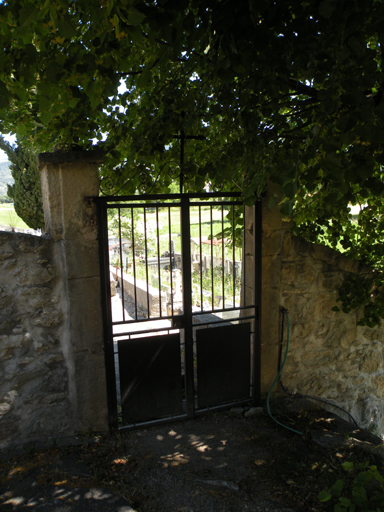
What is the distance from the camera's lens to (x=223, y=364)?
161 inches

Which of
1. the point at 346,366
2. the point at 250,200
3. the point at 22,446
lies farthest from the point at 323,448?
the point at 22,446

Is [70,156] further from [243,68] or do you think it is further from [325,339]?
[325,339]

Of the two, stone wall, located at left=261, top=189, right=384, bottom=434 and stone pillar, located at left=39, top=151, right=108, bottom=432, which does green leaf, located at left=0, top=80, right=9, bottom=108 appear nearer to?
stone pillar, located at left=39, top=151, right=108, bottom=432

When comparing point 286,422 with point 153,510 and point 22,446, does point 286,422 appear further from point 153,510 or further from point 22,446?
point 22,446

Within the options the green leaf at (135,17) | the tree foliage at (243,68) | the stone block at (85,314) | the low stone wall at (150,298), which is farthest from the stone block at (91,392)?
the low stone wall at (150,298)

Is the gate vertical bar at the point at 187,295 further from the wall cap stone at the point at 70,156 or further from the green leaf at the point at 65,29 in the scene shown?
the green leaf at the point at 65,29

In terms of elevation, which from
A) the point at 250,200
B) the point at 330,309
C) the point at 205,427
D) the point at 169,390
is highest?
the point at 250,200

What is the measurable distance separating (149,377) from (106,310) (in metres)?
0.82

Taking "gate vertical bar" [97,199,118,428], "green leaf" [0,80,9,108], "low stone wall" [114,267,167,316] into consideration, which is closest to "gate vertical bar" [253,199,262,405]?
"gate vertical bar" [97,199,118,428]

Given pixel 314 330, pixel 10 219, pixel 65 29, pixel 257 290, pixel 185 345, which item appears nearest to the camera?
pixel 65 29

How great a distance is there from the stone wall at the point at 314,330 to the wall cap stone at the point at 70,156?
1.69m

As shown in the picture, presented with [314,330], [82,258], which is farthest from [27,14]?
[314,330]

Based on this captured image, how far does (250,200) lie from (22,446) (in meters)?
2.85

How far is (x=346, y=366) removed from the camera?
15.3 feet
